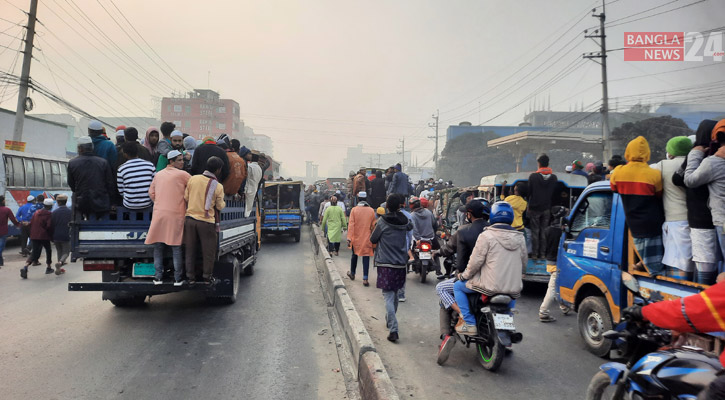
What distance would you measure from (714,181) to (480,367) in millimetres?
2841

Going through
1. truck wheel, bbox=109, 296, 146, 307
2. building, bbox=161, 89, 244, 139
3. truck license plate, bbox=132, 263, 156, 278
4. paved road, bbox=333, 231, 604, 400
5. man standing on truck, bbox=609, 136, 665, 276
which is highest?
building, bbox=161, 89, 244, 139

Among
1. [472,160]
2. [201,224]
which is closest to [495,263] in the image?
[201,224]

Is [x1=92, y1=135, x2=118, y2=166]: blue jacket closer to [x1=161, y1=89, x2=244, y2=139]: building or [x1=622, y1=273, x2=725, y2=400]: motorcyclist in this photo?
[x1=622, y1=273, x2=725, y2=400]: motorcyclist

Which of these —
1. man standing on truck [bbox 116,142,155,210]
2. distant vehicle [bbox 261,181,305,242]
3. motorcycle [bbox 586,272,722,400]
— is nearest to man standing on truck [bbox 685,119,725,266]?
motorcycle [bbox 586,272,722,400]

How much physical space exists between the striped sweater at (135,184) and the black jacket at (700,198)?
6.19 m

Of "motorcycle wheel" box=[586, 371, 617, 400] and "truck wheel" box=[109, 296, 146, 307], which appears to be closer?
"motorcycle wheel" box=[586, 371, 617, 400]

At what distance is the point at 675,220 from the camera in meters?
4.17

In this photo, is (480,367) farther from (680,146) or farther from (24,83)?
(24,83)

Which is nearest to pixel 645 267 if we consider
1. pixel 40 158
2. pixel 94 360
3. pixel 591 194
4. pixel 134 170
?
pixel 591 194

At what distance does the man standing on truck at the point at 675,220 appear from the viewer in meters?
4.04

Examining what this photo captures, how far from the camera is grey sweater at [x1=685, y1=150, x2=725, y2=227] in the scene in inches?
145

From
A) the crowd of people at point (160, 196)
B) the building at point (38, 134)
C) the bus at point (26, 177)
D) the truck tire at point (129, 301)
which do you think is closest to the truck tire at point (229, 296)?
the crowd of people at point (160, 196)

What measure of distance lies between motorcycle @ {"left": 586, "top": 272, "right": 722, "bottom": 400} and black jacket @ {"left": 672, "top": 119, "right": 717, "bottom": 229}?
1.72m

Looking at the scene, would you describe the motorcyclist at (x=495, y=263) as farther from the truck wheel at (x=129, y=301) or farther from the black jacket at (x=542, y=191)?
the truck wheel at (x=129, y=301)
